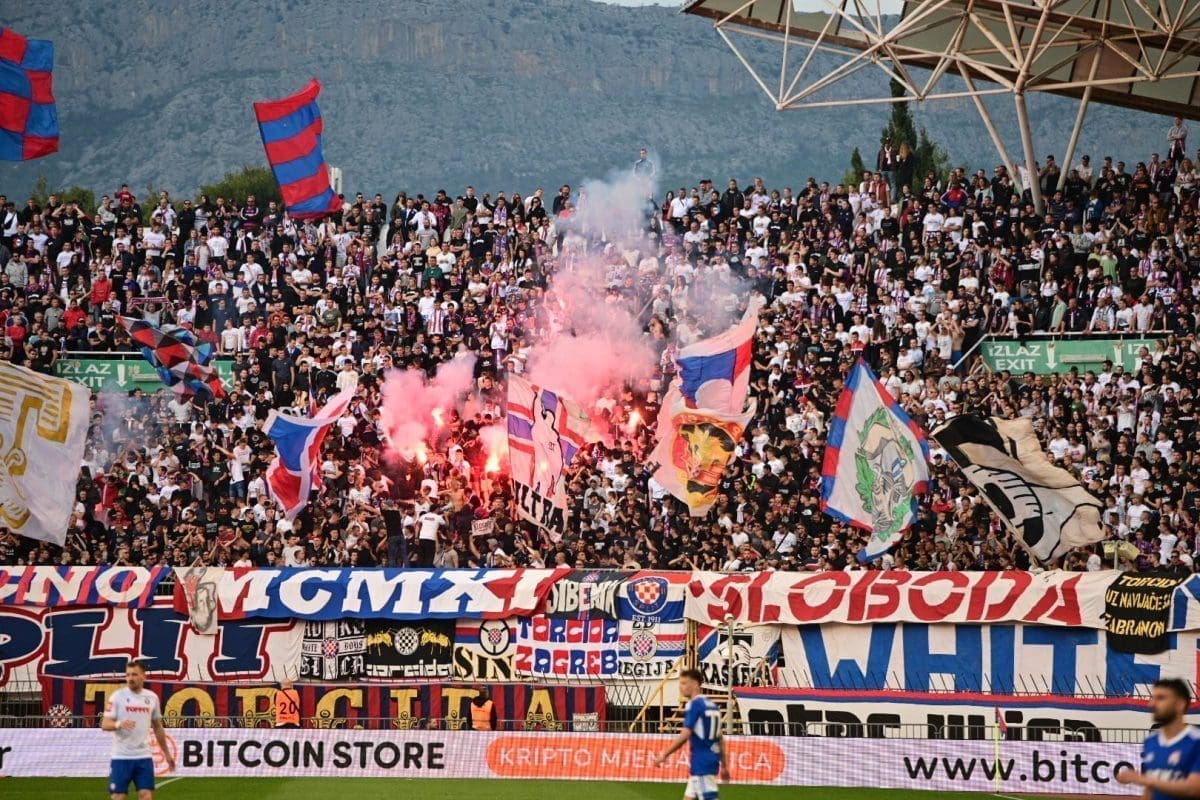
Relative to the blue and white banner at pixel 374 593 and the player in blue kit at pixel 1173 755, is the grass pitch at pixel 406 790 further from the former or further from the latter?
the player in blue kit at pixel 1173 755

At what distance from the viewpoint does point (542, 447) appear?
2312cm

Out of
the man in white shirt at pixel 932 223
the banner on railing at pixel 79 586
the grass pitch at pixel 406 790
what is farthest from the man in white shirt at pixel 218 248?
the grass pitch at pixel 406 790

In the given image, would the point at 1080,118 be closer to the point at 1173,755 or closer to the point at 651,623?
the point at 651,623

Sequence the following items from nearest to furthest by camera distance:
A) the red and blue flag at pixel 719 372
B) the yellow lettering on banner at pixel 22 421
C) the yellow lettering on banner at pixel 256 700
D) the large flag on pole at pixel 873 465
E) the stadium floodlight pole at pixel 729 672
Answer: the stadium floodlight pole at pixel 729 672, the large flag on pole at pixel 873 465, the yellow lettering on banner at pixel 256 700, the yellow lettering on banner at pixel 22 421, the red and blue flag at pixel 719 372

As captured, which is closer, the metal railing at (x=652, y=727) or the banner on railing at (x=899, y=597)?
the metal railing at (x=652, y=727)

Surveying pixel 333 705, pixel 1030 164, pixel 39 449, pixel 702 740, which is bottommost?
pixel 333 705

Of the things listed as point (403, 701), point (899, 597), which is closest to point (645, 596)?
point (899, 597)

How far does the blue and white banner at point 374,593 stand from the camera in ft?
69.6

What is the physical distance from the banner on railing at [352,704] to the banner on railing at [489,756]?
1163 mm

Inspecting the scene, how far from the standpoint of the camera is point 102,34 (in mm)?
135625

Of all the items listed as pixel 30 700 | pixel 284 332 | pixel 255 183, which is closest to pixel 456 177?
pixel 255 183

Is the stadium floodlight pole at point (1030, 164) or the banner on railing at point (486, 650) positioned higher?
the stadium floodlight pole at point (1030, 164)

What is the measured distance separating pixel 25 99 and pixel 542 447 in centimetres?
1585

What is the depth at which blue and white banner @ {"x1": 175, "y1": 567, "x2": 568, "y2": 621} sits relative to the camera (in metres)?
21.2
